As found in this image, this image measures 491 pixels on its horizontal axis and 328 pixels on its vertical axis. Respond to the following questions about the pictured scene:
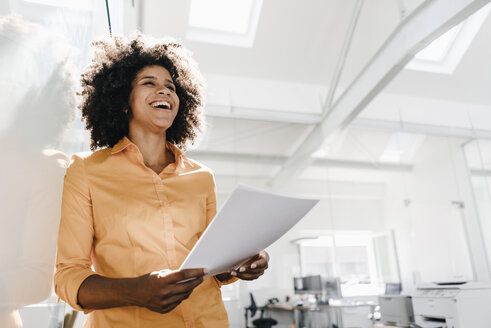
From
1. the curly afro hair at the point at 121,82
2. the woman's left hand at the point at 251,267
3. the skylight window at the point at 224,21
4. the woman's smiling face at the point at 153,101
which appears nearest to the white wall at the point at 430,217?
the skylight window at the point at 224,21

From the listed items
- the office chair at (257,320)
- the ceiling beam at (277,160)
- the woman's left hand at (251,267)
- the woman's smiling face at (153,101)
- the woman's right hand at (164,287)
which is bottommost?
the office chair at (257,320)

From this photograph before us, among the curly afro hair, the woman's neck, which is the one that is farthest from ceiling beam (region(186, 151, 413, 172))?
the woman's neck

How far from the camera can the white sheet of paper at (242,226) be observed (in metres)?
0.77

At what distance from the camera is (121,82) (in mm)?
1376

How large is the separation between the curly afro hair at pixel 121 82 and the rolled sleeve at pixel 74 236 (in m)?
0.33

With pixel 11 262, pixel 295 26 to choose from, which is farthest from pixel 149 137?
pixel 295 26

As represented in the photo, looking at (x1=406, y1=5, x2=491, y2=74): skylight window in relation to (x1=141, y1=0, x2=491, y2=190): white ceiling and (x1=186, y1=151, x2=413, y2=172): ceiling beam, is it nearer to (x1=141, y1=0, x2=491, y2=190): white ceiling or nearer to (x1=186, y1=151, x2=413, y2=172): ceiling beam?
(x1=141, y1=0, x2=491, y2=190): white ceiling

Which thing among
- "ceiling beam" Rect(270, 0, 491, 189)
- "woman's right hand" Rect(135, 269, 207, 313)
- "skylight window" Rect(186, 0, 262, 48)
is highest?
"skylight window" Rect(186, 0, 262, 48)

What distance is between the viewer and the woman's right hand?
0.78m

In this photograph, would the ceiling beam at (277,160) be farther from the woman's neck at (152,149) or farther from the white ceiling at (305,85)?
the woman's neck at (152,149)

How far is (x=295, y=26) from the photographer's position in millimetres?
5039

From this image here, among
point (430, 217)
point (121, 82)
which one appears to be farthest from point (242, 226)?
point (430, 217)

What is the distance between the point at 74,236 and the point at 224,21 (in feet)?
15.6

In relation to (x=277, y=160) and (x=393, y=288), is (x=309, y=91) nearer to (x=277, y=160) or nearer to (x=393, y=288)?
(x=277, y=160)
